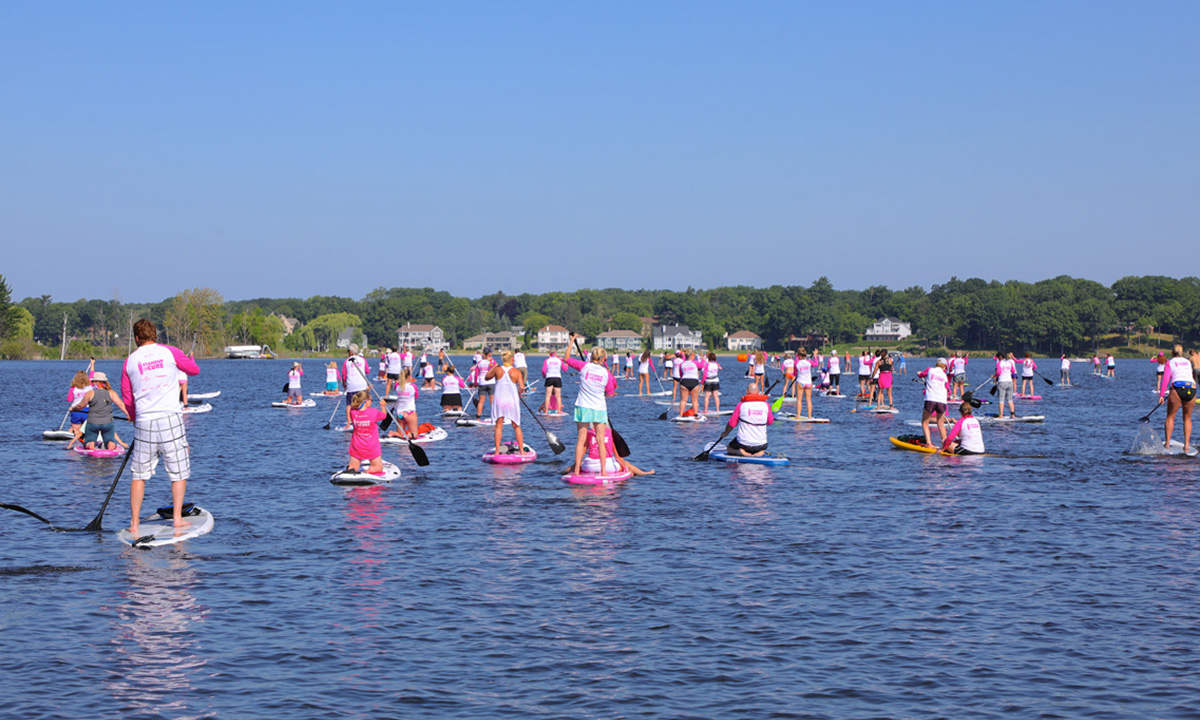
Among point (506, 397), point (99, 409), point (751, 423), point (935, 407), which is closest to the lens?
point (506, 397)

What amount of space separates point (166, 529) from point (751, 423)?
432 inches

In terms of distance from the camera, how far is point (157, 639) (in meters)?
Result: 8.23

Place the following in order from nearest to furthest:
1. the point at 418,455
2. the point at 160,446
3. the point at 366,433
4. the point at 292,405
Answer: the point at 160,446
the point at 366,433
the point at 418,455
the point at 292,405

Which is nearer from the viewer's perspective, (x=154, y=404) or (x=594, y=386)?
(x=154, y=404)

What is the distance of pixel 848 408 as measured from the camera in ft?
128

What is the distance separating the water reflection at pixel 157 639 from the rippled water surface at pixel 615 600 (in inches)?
1.1

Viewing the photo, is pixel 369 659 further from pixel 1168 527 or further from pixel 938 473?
pixel 938 473

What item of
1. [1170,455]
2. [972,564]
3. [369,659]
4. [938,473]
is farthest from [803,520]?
[1170,455]

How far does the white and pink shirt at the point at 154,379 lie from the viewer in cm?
1074

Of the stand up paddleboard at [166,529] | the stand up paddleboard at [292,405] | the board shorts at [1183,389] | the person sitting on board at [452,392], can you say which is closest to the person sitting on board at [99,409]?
the board shorts at [1183,389]

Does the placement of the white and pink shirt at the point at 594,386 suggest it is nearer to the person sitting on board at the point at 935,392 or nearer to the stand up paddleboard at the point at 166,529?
the stand up paddleboard at the point at 166,529

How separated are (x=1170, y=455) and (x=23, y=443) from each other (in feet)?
85.6

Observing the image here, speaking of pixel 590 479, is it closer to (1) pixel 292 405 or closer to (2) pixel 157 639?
(2) pixel 157 639

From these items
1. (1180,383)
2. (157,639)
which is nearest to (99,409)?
(157,639)
